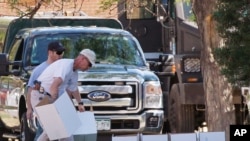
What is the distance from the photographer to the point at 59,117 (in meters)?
10.8

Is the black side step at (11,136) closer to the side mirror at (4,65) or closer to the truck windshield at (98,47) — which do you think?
the truck windshield at (98,47)

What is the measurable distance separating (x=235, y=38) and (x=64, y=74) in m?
2.28

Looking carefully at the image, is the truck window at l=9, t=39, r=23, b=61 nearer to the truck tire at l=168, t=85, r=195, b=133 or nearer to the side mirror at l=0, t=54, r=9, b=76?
the side mirror at l=0, t=54, r=9, b=76

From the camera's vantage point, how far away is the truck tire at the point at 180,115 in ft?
52.9

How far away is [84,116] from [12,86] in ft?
13.1

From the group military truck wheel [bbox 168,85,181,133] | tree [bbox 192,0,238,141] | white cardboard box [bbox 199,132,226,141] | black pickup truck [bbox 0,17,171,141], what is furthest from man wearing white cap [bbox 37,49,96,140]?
military truck wheel [bbox 168,85,181,133]

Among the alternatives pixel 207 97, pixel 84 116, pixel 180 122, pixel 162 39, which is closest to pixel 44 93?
pixel 84 116

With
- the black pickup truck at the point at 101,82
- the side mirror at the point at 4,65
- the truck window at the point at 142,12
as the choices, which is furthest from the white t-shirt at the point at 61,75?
the truck window at the point at 142,12

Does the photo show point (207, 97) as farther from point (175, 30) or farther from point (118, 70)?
point (175, 30)

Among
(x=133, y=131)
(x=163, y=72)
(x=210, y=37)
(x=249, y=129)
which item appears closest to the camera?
(x=249, y=129)

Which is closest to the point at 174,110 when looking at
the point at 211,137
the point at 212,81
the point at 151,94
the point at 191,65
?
the point at 191,65

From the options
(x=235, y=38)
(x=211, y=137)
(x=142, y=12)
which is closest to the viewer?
(x=211, y=137)

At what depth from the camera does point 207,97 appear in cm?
1235

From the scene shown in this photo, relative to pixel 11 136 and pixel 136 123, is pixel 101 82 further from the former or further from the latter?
pixel 11 136
